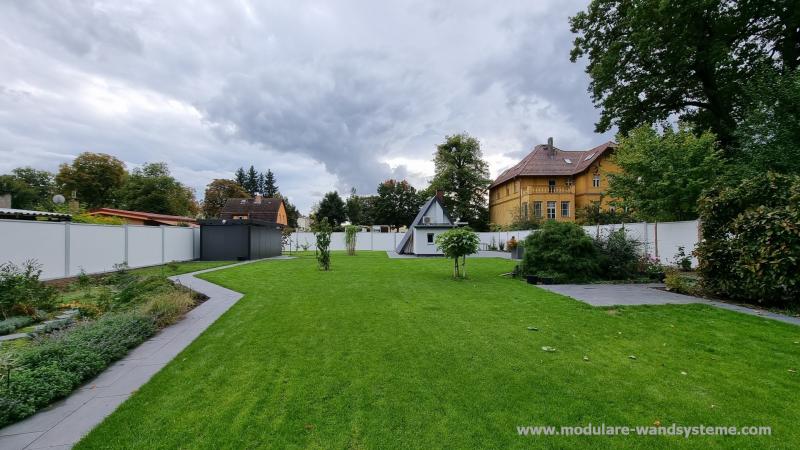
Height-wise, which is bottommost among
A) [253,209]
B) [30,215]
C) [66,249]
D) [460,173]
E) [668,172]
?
[66,249]

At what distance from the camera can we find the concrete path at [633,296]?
608 centimetres

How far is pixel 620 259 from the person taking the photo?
1023cm

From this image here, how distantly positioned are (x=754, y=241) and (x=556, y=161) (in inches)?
1119

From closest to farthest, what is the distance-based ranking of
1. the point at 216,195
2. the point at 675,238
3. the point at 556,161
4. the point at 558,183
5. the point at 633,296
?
the point at 633,296, the point at 675,238, the point at 558,183, the point at 556,161, the point at 216,195

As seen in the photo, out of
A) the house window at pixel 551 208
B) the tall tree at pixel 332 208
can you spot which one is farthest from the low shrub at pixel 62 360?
the tall tree at pixel 332 208

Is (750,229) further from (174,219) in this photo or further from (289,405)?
(174,219)

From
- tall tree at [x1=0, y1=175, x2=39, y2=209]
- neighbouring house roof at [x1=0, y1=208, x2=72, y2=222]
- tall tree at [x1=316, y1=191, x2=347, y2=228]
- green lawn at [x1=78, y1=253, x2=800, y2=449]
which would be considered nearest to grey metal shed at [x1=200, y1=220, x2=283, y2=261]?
neighbouring house roof at [x1=0, y1=208, x2=72, y2=222]

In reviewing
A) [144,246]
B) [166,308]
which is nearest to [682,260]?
[166,308]

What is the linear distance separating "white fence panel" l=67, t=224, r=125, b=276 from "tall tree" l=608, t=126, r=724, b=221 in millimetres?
17376

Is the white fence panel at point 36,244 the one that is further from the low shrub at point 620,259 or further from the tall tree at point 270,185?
the tall tree at point 270,185

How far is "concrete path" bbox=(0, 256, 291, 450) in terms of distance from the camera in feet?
7.66

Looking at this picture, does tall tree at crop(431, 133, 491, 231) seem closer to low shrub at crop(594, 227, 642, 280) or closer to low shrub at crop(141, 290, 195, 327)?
low shrub at crop(594, 227, 642, 280)

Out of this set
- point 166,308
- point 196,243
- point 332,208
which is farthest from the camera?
point 332,208

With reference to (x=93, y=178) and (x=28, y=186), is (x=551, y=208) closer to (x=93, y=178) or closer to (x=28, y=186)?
(x=93, y=178)
